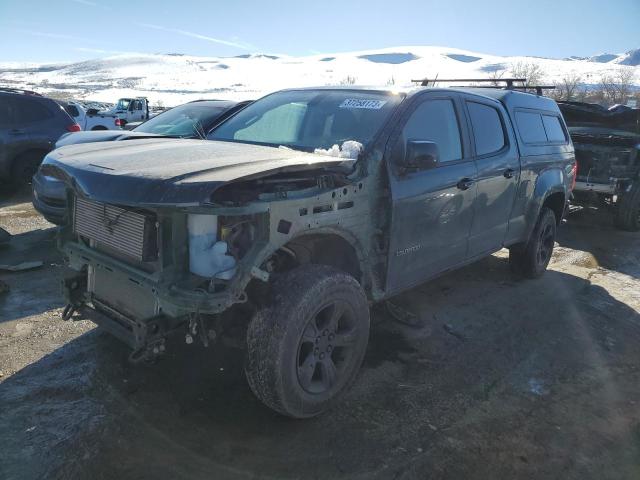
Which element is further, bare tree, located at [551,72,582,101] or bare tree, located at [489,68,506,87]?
bare tree, located at [551,72,582,101]

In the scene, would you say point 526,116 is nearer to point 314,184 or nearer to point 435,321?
point 435,321

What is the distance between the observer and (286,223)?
102 inches

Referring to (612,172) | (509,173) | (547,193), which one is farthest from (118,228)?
(612,172)

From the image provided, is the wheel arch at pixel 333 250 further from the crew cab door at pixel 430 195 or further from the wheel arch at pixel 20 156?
the wheel arch at pixel 20 156

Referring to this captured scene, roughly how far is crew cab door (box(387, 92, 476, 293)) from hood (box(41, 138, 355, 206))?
0.52 metres

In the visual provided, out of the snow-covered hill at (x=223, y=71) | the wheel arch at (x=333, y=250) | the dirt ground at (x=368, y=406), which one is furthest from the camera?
the snow-covered hill at (x=223, y=71)

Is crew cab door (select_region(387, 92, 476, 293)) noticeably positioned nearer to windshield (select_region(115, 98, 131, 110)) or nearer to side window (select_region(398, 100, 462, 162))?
side window (select_region(398, 100, 462, 162))

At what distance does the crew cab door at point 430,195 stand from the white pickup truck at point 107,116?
967cm

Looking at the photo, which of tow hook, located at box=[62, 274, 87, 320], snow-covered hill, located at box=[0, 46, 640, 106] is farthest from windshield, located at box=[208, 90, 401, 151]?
snow-covered hill, located at box=[0, 46, 640, 106]

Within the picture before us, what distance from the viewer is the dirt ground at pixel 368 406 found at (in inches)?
102

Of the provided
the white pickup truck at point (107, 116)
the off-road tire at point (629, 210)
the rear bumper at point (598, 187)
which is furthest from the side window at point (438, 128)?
the white pickup truck at point (107, 116)

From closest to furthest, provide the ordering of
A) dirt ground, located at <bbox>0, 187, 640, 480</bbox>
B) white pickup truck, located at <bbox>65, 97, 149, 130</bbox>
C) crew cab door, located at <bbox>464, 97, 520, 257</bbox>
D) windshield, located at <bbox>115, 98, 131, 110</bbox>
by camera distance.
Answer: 1. dirt ground, located at <bbox>0, 187, 640, 480</bbox>
2. crew cab door, located at <bbox>464, 97, 520, 257</bbox>
3. white pickup truck, located at <bbox>65, 97, 149, 130</bbox>
4. windshield, located at <bbox>115, 98, 131, 110</bbox>

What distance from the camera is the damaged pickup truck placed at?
247 cm

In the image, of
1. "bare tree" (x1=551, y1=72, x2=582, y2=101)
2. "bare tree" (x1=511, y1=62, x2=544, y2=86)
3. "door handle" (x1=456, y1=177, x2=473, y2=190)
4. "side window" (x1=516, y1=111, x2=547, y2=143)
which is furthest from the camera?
"bare tree" (x1=511, y1=62, x2=544, y2=86)
